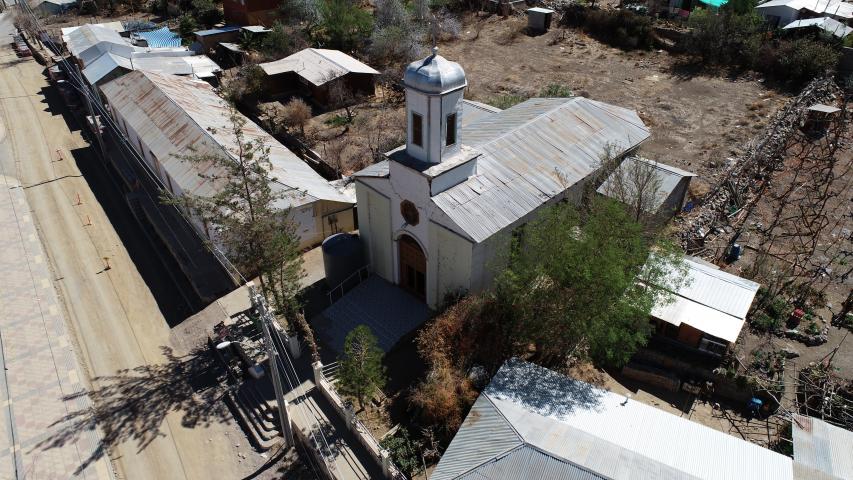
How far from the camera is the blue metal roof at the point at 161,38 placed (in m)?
50.7

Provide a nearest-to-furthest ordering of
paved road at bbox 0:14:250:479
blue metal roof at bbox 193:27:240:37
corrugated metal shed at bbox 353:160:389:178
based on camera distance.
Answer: paved road at bbox 0:14:250:479 < corrugated metal shed at bbox 353:160:389:178 < blue metal roof at bbox 193:27:240:37

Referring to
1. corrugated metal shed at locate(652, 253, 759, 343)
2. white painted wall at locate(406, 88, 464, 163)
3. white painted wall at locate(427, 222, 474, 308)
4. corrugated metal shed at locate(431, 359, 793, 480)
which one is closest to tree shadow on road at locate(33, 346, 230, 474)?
white painted wall at locate(427, 222, 474, 308)

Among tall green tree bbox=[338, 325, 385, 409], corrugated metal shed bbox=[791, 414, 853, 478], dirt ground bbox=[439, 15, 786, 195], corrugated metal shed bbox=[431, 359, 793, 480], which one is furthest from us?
dirt ground bbox=[439, 15, 786, 195]

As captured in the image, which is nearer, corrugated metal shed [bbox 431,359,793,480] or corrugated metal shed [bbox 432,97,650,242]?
corrugated metal shed [bbox 431,359,793,480]

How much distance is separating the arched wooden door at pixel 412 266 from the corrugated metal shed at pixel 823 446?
1358cm

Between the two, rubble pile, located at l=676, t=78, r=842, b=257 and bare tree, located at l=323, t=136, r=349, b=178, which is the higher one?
rubble pile, located at l=676, t=78, r=842, b=257

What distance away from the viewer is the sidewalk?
18828mm

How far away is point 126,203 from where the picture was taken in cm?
3228

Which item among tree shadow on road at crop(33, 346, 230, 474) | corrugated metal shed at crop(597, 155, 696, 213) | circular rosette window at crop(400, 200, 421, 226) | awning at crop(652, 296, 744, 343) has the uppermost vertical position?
circular rosette window at crop(400, 200, 421, 226)

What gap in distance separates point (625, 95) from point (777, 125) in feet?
34.0

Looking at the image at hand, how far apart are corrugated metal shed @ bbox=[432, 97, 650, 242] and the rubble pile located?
495cm

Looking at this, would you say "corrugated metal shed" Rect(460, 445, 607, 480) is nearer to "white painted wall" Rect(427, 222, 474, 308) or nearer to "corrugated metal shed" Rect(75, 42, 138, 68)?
"white painted wall" Rect(427, 222, 474, 308)

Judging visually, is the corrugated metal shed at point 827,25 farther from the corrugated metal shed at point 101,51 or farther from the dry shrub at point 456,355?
the corrugated metal shed at point 101,51

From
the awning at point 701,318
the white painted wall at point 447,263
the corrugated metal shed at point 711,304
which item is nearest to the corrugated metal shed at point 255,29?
the white painted wall at point 447,263
